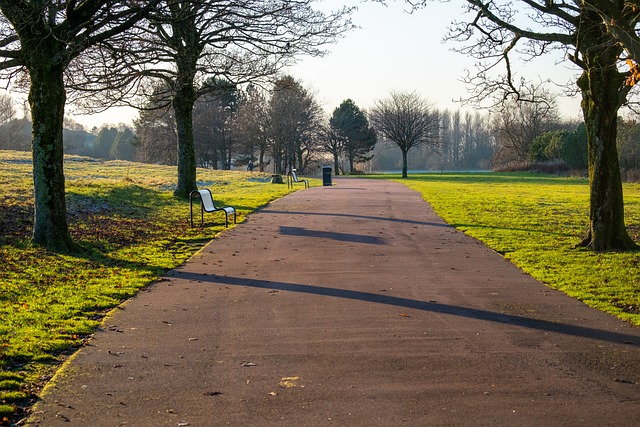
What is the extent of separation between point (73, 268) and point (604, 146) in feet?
30.7

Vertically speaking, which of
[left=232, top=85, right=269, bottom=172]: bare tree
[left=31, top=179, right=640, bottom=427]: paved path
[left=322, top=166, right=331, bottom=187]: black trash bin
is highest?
[left=232, top=85, right=269, bottom=172]: bare tree

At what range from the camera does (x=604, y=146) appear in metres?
12.5

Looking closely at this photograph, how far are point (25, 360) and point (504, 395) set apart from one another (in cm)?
394

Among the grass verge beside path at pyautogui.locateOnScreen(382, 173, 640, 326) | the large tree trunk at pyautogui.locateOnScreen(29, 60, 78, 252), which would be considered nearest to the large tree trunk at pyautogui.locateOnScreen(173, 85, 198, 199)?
the grass verge beside path at pyautogui.locateOnScreen(382, 173, 640, 326)

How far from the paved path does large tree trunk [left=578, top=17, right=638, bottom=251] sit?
9.36 ft

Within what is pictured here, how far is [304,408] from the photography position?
480cm

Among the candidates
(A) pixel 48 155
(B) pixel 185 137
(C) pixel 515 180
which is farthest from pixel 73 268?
(C) pixel 515 180

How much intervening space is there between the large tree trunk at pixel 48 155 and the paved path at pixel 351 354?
310cm

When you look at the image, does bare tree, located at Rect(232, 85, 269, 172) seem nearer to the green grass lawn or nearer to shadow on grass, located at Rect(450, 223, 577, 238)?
the green grass lawn

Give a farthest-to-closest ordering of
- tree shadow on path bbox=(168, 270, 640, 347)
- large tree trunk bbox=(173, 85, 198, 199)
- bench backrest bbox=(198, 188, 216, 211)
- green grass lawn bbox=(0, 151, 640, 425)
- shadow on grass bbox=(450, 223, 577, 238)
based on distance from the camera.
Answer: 1. large tree trunk bbox=(173, 85, 198, 199)
2. bench backrest bbox=(198, 188, 216, 211)
3. shadow on grass bbox=(450, 223, 577, 238)
4. tree shadow on path bbox=(168, 270, 640, 347)
5. green grass lawn bbox=(0, 151, 640, 425)

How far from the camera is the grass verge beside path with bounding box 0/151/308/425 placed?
596 cm

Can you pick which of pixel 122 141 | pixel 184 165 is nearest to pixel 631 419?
pixel 184 165

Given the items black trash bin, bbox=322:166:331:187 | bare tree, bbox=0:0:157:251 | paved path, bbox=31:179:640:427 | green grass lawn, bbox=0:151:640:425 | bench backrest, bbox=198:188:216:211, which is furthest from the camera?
black trash bin, bbox=322:166:331:187

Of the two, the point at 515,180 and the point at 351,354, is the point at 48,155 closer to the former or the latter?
the point at 351,354
